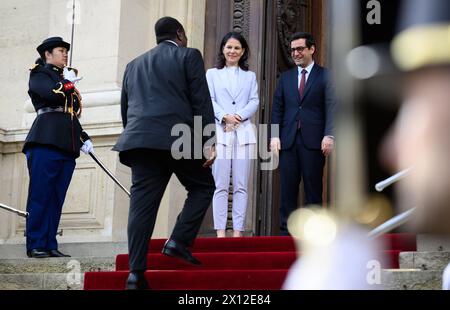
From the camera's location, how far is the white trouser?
6.52 metres

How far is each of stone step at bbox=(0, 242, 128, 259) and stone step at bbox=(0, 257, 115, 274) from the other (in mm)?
395

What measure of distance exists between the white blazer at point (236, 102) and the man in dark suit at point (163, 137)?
1863 mm

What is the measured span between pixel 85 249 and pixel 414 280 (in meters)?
3.51

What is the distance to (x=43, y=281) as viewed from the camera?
516 cm

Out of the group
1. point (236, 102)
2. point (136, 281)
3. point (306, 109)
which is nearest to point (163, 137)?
point (136, 281)

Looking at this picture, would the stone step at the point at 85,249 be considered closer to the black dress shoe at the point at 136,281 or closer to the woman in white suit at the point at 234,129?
the woman in white suit at the point at 234,129

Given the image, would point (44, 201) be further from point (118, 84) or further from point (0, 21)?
point (0, 21)

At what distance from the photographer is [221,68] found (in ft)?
22.2

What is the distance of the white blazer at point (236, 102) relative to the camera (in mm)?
6553

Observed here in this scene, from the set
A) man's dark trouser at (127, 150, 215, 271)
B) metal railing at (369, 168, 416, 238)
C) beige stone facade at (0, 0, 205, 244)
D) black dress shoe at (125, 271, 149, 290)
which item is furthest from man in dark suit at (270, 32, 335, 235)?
metal railing at (369, 168, 416, 238)
